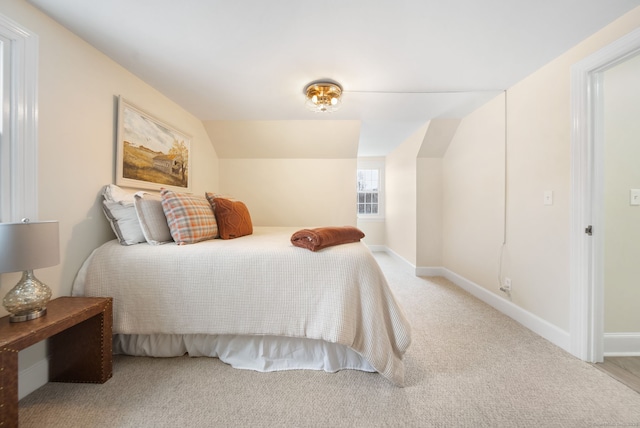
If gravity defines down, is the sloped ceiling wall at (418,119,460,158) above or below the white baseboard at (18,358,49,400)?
above

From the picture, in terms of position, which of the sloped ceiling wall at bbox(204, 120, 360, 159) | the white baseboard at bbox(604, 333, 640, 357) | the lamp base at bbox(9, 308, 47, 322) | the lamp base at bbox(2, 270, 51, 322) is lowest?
the white baseboard at bbox(604, 333, 640, 357)

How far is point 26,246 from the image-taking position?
1.05m

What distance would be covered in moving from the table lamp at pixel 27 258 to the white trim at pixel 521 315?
125 inches

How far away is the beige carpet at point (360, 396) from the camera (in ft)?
3.78

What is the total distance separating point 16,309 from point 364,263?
1739mm

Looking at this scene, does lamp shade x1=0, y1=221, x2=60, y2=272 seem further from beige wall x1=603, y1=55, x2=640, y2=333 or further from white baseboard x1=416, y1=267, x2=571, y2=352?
beige wall x1=603, y1=55, x2=640, y2=333

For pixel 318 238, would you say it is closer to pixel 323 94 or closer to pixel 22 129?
pixel 323 94

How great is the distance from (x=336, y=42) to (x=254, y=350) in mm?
2101

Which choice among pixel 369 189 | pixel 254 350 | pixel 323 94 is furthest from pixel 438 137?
pixel 254 350

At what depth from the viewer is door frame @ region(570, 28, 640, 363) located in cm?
158

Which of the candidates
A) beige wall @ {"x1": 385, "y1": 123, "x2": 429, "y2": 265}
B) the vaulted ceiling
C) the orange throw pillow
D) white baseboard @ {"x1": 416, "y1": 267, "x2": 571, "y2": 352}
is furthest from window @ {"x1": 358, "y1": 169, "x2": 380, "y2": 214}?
the orange throw pillow

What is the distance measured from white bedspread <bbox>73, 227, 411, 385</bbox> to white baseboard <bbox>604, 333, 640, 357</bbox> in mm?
1534

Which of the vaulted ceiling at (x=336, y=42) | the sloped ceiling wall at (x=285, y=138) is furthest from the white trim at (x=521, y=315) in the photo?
the sloped ceiling wall at (x=285, y=138)

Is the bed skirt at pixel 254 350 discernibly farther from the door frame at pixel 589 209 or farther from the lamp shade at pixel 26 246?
the door frame at pixel 589 209
